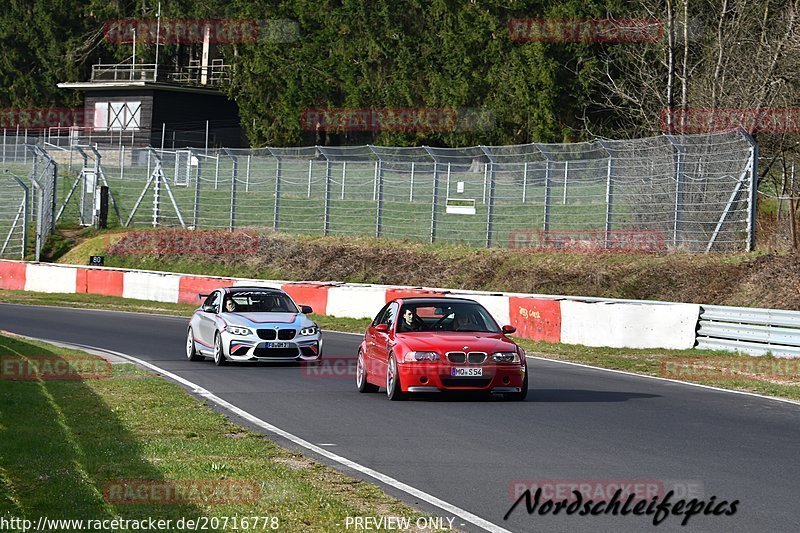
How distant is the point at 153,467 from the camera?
10516 millimetres

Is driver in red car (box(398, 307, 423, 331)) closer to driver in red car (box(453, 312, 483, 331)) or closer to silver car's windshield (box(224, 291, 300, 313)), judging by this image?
driver in red car (box(453, 312, 483, 331))

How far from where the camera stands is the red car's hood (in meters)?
16.1

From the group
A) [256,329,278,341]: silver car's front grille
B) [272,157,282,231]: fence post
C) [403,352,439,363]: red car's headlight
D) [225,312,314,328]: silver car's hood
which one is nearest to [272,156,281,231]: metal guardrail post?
[272,157,282,231]: fence post

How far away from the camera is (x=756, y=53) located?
128 ft

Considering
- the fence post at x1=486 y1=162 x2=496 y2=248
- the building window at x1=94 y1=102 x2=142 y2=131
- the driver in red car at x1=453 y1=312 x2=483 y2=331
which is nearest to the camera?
the driver in red car at x1=453 y1=312 x2=483 y2=331

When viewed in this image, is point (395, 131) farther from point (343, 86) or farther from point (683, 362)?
point (683, 362)

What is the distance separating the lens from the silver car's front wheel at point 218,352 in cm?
2166

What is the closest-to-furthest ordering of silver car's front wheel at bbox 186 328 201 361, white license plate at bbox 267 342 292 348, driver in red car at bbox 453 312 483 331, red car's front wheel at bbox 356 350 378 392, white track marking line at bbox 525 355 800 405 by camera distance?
driver in red car at bbox 453 312 483 331
white track marking line at bbox 525 355 800 405
red car's front wheel at bbox 356 350 378 392
white license plate at bbox 267 342 292 348
silver car's front wheel at bbox 186 328 201 361

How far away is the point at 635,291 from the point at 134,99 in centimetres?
4946

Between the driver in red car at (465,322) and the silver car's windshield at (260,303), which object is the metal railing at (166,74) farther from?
the driver in red car at (465,322)

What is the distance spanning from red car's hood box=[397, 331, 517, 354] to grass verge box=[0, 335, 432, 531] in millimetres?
2773

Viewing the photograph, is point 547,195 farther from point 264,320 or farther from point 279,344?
point 279,344

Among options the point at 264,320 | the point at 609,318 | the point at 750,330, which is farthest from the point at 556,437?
the point at 609,318

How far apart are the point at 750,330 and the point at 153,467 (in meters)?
14.8
